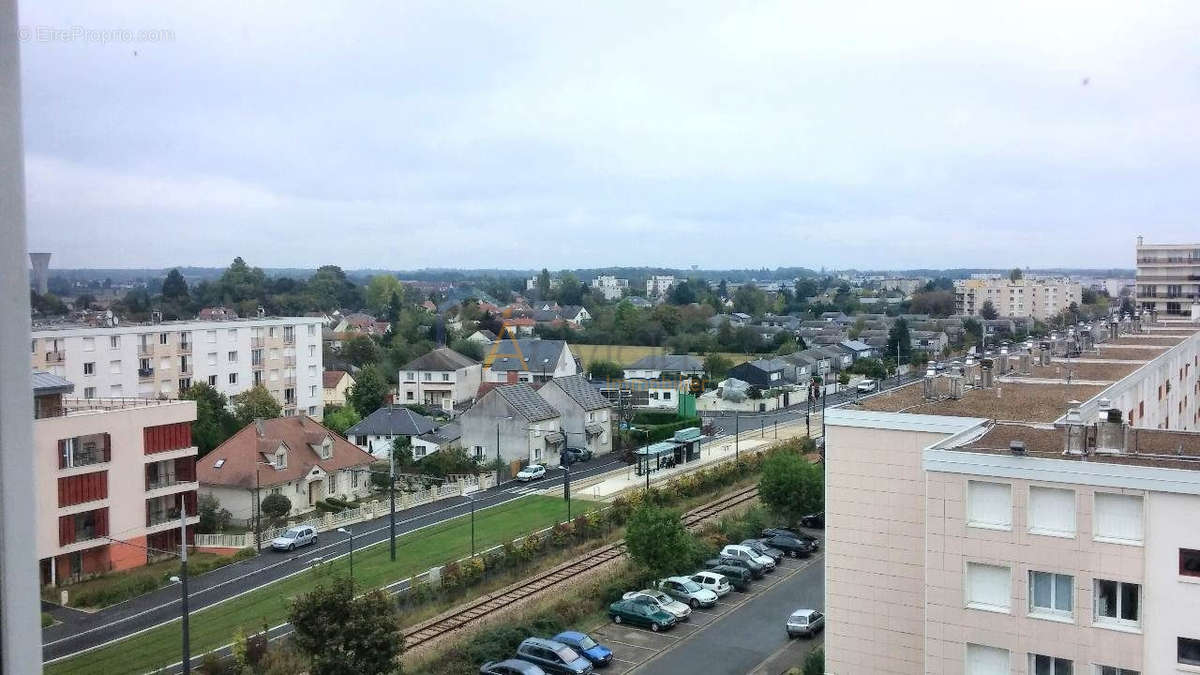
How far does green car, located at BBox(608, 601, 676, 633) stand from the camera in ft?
41.0

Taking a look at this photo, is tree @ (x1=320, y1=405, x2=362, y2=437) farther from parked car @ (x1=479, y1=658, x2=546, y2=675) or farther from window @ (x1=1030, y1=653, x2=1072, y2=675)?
window @ (x1=1030, y1=653, x2=1072, y2=675)

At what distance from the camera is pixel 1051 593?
6.51 meters

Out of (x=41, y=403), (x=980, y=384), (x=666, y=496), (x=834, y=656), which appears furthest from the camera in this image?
(x=666, y=496)

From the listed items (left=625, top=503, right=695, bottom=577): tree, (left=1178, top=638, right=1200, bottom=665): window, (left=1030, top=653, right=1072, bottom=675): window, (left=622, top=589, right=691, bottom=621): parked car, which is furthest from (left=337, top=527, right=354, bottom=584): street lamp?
(left=1178, top=638, right=1200, bottom=665): window

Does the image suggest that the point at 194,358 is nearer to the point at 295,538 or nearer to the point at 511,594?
the point at 295,538

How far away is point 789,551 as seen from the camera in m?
16.3

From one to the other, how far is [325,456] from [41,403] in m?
6.70

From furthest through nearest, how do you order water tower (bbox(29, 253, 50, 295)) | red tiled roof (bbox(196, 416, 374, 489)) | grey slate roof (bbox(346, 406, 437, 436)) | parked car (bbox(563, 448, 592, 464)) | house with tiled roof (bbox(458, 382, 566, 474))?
parked car (bbox(563, 448, 592, 464)) < grey slate roof (bbox(346, 406, 437, 436)) < house with tiled roof (bbox(458, 382, 566, 474)) < red tiled roof (bbox(196, 416, 374, 489)) < water tower (bbox(29, 253, 50, 295))

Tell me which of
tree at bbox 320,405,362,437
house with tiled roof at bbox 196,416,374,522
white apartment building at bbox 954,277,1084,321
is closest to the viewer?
house with tiled roof at bbox 196,416,374,522

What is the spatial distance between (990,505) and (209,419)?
17.5 m

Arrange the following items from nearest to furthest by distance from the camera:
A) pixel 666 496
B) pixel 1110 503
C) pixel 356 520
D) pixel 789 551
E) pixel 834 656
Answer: pixel 1110 503
pixel 834 656
pixel 789 551
pixel 356 520
pixel 666 496

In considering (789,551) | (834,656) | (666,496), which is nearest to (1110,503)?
(834,656)

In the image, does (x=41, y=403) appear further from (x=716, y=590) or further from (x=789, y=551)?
(x=789, y=551)

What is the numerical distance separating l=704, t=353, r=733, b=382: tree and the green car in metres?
24.9
